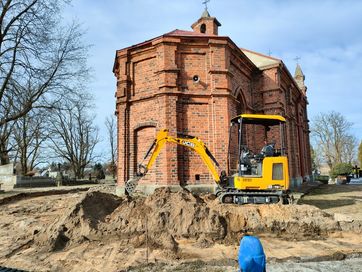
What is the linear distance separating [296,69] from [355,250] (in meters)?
31.0

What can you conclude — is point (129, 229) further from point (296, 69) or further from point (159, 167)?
point (296, 69)

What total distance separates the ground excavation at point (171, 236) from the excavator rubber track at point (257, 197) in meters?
0.54

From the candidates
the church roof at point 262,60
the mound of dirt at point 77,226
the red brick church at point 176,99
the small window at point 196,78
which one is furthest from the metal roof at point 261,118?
the church roof at point 262,60

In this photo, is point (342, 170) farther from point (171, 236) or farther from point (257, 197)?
point (171, 236)

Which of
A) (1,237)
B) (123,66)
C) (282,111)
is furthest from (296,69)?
(1,237)

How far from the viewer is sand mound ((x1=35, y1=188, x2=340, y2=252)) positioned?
7346mm

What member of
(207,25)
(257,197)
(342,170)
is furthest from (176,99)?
(342,170)

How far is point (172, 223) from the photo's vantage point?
25.7 feet

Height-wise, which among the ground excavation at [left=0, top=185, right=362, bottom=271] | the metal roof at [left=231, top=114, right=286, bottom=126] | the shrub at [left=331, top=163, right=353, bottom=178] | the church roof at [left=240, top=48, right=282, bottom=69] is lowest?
the ground excavation at [left=0, top=185, right=362, bottom=271]

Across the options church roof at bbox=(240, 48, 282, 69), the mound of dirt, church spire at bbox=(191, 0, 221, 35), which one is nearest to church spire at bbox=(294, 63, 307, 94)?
church roof at bbox=(240, 48, 282, 69)

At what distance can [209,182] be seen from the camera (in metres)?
13.0

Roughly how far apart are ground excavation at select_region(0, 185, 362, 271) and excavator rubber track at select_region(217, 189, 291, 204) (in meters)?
0.54

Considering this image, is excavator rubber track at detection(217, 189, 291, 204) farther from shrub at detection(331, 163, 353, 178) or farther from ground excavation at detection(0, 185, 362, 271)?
shrub at detection(331, 163, 353, 178)

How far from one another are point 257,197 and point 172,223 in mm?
3475
